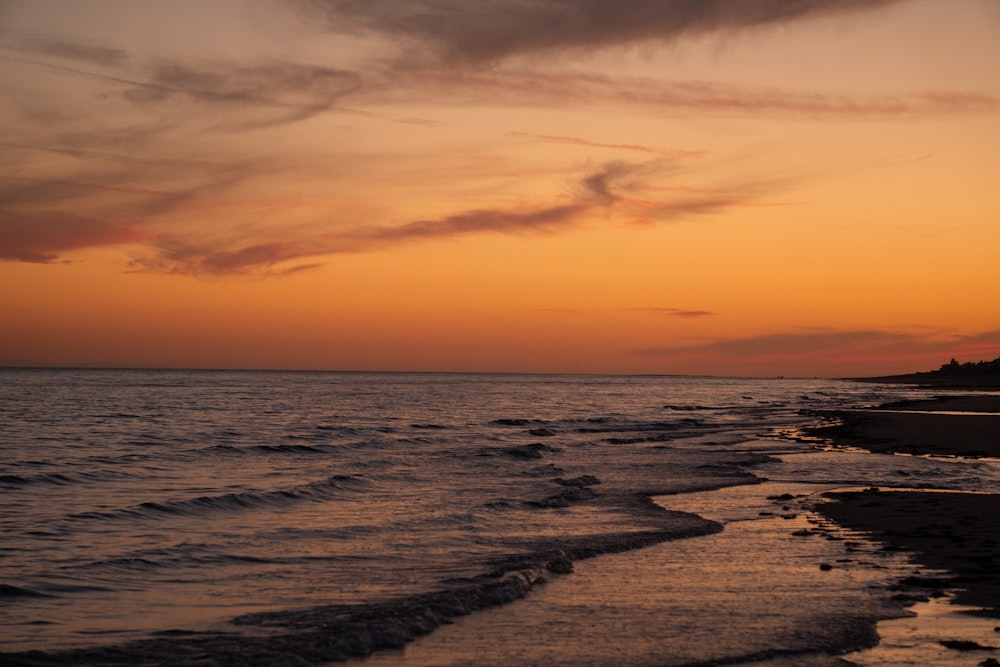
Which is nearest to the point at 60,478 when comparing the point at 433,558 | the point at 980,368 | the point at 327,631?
the point at 433,558

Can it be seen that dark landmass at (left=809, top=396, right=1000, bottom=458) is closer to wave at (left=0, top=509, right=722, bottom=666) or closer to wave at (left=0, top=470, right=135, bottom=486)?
wave at (left=0, top=509, right=722, bottom=666)

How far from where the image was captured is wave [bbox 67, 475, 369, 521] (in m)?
18.3

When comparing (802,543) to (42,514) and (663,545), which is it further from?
(42,514)

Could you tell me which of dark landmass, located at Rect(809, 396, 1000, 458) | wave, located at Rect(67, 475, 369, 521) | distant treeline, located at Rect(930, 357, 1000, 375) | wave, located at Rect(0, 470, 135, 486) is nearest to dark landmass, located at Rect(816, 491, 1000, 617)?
wave, located at Rect(67, 475, 369, 521)

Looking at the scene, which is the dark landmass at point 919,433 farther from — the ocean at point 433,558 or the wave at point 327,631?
the wave at point 327,631

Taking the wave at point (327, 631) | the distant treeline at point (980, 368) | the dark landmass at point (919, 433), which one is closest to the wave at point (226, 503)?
the wave at point (327, 631)

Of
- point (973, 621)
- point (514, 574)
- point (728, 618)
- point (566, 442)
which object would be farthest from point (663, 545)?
point (566, 442)

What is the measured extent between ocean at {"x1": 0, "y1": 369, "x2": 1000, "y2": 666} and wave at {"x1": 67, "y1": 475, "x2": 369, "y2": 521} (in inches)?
4.0

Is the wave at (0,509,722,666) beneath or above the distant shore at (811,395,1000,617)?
beneath

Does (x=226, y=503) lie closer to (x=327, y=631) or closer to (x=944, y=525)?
(x=327, y=631)

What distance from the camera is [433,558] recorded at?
14.2 m

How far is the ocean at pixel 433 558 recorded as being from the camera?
953 centimetres

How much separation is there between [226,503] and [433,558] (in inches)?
313

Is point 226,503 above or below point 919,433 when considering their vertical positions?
below
